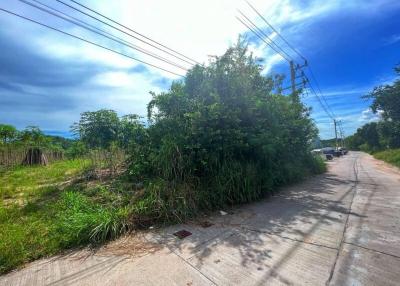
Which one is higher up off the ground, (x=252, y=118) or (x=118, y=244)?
(x=252, y=118)

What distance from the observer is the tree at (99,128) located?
630 cm

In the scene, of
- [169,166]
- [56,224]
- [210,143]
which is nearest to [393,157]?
[210,143]

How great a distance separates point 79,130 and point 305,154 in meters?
9.42

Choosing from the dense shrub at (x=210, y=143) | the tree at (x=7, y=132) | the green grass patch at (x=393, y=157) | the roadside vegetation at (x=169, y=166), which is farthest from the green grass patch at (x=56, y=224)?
the green grass patch at (x=393, y=157)

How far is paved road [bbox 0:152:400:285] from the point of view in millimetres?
2035

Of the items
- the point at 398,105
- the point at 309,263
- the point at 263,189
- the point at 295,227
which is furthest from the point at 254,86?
the point at 398,105

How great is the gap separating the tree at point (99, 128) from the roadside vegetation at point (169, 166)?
30 mm

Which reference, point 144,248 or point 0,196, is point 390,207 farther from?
point 0,196

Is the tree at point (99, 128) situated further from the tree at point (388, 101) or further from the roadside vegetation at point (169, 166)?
the tree at point (388, 101)

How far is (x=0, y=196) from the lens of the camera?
203 inches

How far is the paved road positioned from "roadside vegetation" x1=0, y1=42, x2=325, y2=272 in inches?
15.4

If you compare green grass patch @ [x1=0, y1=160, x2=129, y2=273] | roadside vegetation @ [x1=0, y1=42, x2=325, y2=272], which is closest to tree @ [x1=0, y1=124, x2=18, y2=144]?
roadside vegetation @ [x1=0, y1=42, x2=325, y2=272]

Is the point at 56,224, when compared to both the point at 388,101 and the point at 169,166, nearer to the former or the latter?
the point at 169,166

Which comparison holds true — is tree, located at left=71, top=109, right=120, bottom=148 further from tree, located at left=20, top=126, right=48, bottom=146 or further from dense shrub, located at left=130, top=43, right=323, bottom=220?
tree, located at left=20, top=126, right=48, bottom=146
